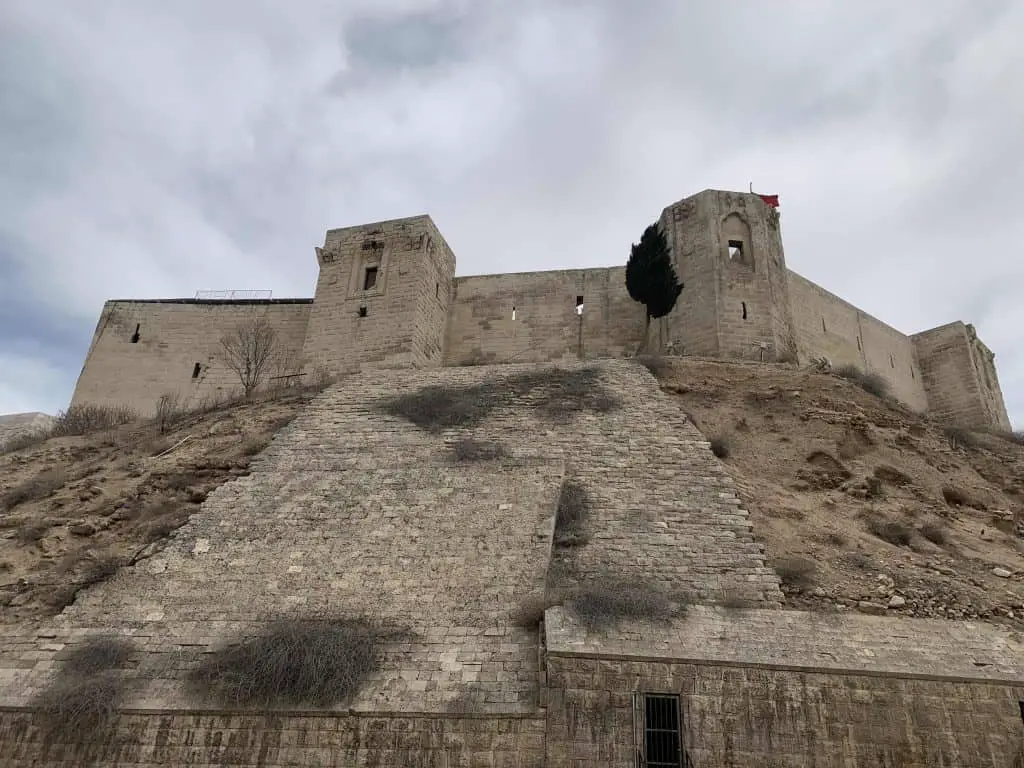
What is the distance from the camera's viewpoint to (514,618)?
280 inches

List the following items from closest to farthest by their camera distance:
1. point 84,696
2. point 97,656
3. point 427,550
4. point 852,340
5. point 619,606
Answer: point 84,696
point 619,606
point 97,656
point 427,550
point 852,340

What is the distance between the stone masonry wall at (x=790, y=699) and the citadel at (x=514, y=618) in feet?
0.06

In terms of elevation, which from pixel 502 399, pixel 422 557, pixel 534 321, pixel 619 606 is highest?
pixel 534 321

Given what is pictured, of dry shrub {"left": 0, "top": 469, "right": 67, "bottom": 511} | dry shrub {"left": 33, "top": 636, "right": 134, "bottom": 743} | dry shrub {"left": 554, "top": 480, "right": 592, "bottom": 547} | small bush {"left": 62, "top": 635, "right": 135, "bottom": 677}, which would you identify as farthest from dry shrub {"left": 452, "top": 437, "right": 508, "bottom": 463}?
dry shrub {"left": 0, "top": 469, "right": 67, "bottom": 511}

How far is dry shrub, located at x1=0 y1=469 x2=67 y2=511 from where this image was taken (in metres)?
11.0

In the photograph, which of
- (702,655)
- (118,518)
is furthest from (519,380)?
(702,655)

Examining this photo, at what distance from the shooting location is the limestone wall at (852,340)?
19.0 m

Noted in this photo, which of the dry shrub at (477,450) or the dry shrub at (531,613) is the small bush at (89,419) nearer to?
the dry shrub at (477,450)

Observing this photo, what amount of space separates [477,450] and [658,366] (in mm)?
5037

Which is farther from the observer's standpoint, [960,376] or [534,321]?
[960,376]

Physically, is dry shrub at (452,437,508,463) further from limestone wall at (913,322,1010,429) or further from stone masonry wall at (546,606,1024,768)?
limestone wall at (913,322,1010,429)

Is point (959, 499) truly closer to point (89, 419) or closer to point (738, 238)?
point (738, 238)

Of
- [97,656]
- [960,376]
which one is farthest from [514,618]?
[960,376]

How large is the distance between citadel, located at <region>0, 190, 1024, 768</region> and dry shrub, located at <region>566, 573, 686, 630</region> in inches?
1.3
